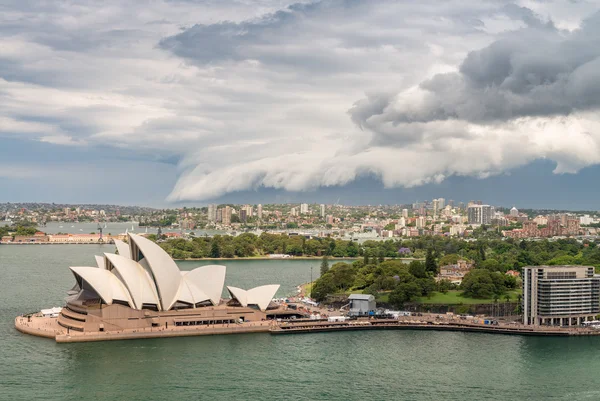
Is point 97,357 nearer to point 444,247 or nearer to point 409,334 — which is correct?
point 409,334

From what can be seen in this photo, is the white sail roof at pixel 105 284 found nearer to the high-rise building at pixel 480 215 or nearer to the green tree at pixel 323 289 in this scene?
the green tree at pixel 323 289

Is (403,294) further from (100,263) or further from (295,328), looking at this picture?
(100,263)

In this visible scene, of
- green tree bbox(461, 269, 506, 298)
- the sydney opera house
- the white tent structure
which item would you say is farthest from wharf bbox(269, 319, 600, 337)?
green tree bbox(461, 269, 506, 298)

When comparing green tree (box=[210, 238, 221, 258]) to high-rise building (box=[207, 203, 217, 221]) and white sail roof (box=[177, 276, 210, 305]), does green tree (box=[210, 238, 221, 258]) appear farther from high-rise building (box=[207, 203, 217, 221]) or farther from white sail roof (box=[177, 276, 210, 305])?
high-rise building (box=[207, 203, 217, 221])

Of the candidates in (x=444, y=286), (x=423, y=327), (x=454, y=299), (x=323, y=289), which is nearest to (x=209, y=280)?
(x=323, y=289)

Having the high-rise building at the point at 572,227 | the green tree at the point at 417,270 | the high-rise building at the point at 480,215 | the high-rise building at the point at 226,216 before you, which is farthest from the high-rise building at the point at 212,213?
the green tree at the point at 417,270

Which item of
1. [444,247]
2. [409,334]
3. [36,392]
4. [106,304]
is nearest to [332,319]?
[409,334]

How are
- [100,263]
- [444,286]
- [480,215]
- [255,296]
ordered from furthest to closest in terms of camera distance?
[480,215] → [444,286] → [100,263] → [255,296]
